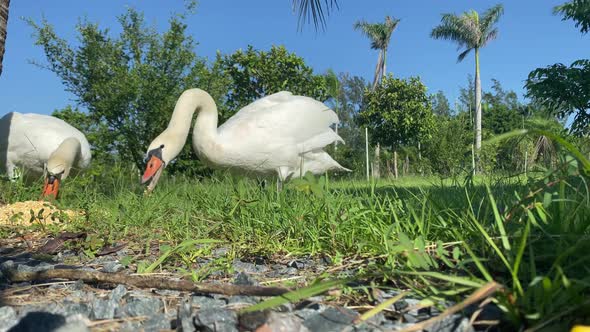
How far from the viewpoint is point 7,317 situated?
48.5 inches

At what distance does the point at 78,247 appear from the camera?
7.91 ft

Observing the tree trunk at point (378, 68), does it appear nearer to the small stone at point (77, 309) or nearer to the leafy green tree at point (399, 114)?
the leafy green tree at point (399, 114)

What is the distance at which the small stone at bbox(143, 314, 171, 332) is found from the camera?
1.16 meters

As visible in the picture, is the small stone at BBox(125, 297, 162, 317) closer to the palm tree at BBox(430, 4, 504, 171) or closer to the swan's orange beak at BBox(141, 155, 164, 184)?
the swan's orange beak at BBox(141, 155, 164, 184)

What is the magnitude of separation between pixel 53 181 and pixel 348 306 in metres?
4.86

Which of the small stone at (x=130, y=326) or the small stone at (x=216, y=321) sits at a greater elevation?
the small stone at (x=216, y=321)

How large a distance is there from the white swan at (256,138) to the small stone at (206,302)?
152 inches

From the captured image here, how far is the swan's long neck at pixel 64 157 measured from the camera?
221 inches

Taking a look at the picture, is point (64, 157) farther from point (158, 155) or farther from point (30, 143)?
point (158, 155)

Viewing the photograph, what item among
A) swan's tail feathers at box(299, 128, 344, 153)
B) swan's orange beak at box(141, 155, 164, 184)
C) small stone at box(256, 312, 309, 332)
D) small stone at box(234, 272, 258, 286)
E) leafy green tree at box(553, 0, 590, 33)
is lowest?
small stone at box(256, 312, 309, 332)

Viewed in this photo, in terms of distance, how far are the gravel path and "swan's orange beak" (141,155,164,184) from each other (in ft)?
12.3

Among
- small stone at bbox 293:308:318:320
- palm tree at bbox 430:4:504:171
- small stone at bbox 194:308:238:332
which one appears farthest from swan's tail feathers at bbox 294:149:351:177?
palm tree at bbox 430:4:504:171

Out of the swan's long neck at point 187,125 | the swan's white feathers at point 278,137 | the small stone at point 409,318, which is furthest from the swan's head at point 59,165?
the small stone at point 409,318

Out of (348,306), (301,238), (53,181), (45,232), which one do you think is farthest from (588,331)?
(53,181)
